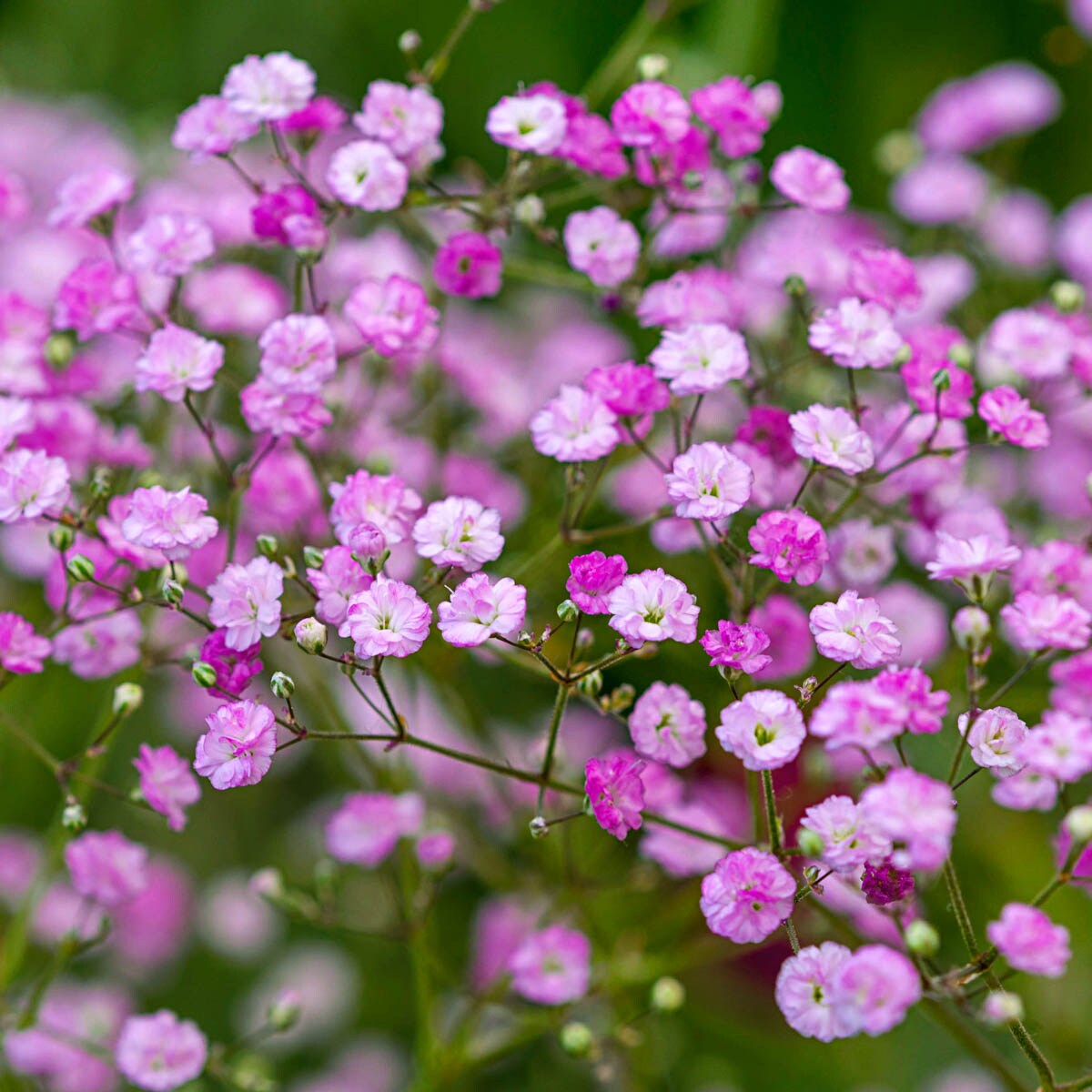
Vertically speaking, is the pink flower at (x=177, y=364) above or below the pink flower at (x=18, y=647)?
above

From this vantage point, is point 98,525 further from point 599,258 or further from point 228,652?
point 599,258

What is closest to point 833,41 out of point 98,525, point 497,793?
point 497,793

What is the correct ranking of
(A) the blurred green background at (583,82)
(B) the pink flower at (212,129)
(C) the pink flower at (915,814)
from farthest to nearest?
(A) the blurred green background at (583,82) → (B) the pink flower at (212,129) → (C) the pink flower at (915,814)

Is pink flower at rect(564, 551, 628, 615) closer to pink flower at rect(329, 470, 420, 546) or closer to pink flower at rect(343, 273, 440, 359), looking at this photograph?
pink flower at rect(329, 470, 420, 546)

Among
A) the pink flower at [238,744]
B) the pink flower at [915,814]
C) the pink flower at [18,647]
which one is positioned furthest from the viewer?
the pink flower at [18,647]

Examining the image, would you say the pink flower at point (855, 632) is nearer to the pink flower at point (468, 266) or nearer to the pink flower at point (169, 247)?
the pink flower at point (468, 266)

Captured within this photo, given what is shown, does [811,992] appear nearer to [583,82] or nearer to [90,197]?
[90,197]

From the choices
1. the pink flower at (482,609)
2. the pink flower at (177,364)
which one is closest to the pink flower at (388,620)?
the pink flower at (482,609)
